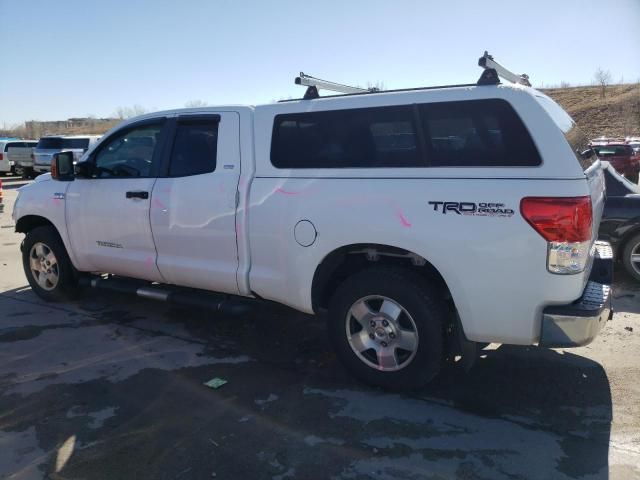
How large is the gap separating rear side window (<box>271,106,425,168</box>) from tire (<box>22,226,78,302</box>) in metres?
3.05

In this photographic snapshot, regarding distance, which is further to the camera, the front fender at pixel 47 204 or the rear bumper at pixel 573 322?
the front fender at pixel 47 204

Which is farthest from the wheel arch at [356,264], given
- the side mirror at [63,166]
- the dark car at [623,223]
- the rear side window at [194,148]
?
the dark car at [623,223]

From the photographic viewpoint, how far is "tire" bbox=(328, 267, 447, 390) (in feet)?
11.7

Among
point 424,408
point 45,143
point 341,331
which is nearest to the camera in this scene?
point 424,408

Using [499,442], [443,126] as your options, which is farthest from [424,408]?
[443,126]

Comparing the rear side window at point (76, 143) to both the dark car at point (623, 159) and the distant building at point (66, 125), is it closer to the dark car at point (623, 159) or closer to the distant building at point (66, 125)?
the dark car at point (623, 159)

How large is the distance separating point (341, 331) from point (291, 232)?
0.81 metres

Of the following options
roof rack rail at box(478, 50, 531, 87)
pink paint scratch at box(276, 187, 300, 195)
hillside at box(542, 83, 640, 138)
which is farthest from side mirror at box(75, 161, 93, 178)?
→ hillside at box(542, 83, 640, 138)

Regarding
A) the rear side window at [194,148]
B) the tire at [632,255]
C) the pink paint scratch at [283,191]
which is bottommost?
the tire at [632,255]

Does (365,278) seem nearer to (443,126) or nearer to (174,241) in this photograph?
(443,126)

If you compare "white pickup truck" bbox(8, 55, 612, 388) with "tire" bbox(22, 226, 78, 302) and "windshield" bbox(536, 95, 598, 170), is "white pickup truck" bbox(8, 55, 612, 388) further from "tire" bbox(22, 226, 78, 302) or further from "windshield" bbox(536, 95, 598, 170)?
"tire" bbox(22, 226, 78, 302)

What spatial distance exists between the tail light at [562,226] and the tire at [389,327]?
2.72 ft

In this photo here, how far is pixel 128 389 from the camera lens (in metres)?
3.94

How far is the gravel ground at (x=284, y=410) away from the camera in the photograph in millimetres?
2998
